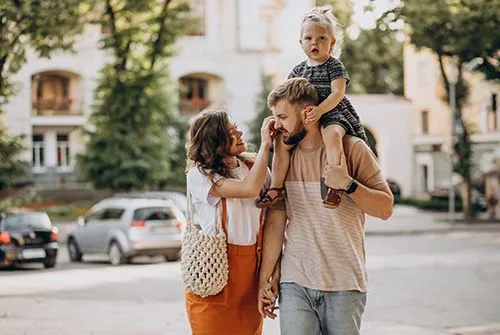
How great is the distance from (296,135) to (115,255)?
21057mm

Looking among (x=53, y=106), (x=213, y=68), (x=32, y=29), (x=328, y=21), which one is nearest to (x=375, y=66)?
(x=213, y=68)

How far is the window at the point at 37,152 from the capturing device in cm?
5666

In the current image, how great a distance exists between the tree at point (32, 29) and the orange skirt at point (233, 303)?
1485 centimetres

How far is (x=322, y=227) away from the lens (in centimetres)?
534

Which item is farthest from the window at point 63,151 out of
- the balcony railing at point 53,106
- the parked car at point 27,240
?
the parked car at point 27,240

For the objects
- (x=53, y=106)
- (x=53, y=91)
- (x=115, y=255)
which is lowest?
(x=115, y=255)

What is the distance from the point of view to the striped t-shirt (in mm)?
5340

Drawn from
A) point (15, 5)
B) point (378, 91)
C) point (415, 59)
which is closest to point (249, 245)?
point (15, 5)

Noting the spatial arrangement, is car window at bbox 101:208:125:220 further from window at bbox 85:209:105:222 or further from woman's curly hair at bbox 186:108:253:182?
woman's curly hair at bbox 186:108:253:182

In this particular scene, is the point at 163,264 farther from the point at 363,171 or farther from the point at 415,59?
the point at 415,59

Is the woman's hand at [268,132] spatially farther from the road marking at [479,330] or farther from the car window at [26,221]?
the car window at [26,221]

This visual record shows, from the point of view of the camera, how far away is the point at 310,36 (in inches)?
221

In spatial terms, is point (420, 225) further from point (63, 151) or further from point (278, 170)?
point (278, 170)

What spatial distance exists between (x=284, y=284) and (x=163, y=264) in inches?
796
